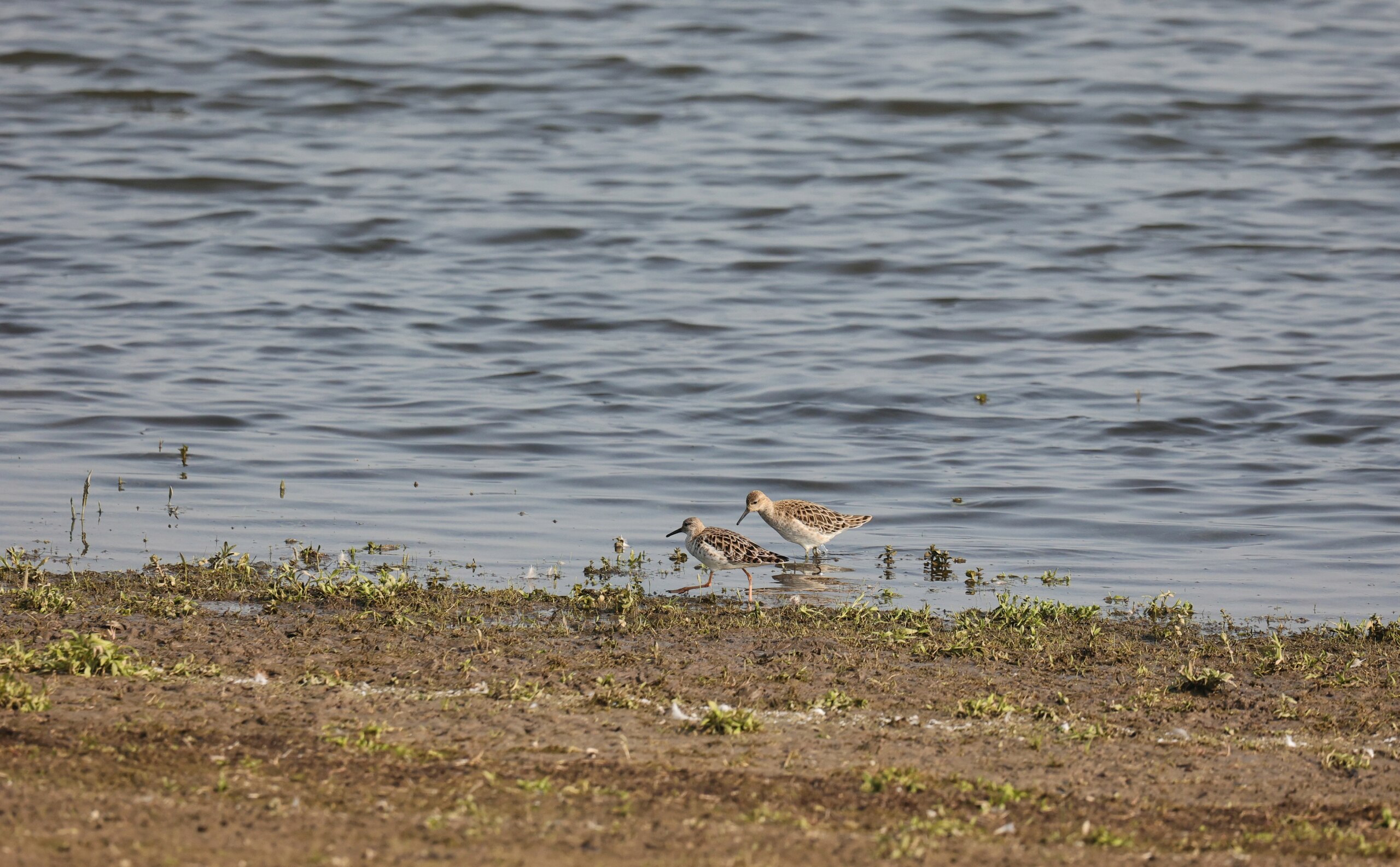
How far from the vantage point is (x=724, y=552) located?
1008 cm

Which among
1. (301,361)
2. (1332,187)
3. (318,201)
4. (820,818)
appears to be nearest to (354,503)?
(301,361)

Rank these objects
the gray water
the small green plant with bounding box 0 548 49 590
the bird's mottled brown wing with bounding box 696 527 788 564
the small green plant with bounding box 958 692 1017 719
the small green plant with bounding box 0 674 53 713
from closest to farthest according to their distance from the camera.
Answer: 1. the small green plant with bounding box 0 674 53 713
2. the small green plant with bounding box 958 692 1017 719
3. the small green plant with bounding box 0 548 49 590
4. the bird's mottled brown wing with bounding box 696 527 788 564
5. the gray water

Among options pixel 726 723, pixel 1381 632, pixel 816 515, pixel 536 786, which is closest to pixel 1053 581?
pixel 816 515

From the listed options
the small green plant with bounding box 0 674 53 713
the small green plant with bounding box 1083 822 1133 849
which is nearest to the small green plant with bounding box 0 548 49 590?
the small green plant with bounding box 0 674 53 713

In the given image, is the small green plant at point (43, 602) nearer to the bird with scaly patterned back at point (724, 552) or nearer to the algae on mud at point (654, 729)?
the algae on mud at point (654, 729)

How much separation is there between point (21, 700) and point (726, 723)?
9.22 feet

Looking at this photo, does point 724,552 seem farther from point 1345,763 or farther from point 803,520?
point 1345,763

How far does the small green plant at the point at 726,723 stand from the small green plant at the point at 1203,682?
227 centimetres

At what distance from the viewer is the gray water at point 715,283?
12.5 meters

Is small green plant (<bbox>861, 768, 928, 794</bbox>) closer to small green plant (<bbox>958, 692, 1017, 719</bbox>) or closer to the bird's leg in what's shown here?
small green plant (<bbox>958, 692, 1017, 719</bbox>)

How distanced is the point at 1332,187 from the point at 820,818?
76.3ft

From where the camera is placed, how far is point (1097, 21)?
37781mm

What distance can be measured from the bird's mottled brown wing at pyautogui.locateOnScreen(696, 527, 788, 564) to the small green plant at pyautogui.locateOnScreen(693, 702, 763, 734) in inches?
131

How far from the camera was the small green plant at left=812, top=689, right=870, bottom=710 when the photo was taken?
23.5 feet
